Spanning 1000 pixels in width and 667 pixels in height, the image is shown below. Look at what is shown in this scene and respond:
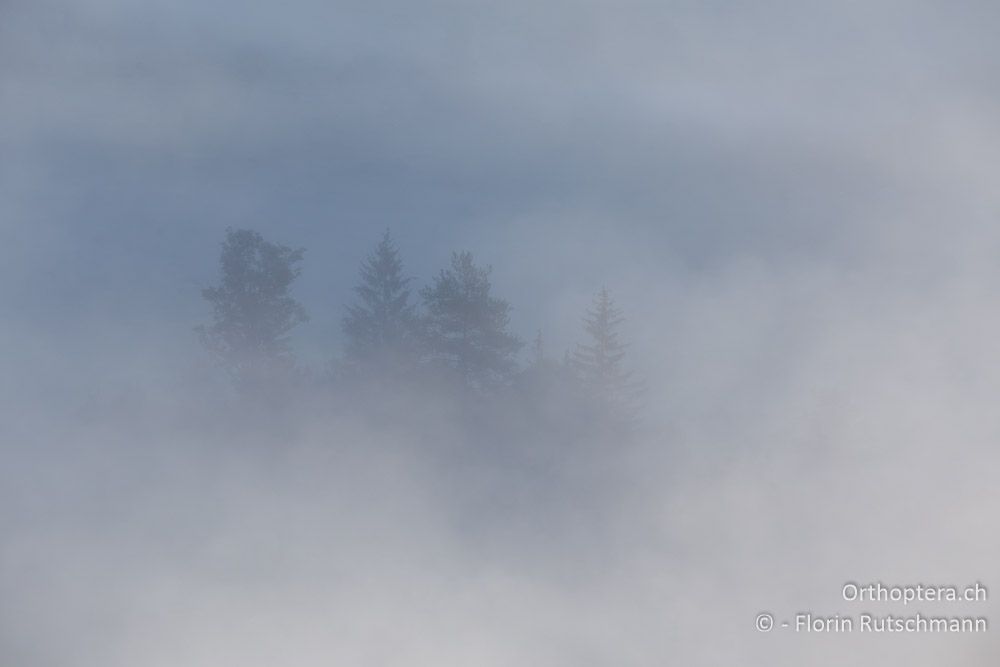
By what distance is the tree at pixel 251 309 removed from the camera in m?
16.6

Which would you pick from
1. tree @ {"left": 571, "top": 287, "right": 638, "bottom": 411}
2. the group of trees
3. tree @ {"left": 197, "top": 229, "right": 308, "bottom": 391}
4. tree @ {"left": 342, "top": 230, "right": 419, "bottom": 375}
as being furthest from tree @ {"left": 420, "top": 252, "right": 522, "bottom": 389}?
tree @ {"left": 197, "top": 229, "right": 308, "bottom": 391}

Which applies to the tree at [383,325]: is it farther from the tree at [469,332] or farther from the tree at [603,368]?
the tree at [603,368]

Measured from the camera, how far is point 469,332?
15.9 metres

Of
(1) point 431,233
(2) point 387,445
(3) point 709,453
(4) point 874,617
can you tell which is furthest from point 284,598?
(1) point 431,233

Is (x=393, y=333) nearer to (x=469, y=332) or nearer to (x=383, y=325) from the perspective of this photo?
(x=383, y=325)

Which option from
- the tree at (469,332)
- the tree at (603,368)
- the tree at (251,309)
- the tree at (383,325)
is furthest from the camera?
the tree at (603,368)

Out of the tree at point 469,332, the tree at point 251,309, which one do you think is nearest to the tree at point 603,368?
the tree at point 469,332

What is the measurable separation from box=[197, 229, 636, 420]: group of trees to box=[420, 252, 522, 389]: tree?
0.05 feet

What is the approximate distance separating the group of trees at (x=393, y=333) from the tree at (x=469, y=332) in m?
0.01

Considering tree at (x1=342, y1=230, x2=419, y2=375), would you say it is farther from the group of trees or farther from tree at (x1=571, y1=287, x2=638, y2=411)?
tree at (x1=571, y1=287, x2=638, y2=411)

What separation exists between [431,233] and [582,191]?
47.1m

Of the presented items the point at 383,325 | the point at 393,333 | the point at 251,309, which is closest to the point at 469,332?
the point at 393,333

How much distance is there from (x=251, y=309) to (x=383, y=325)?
2.28 metres

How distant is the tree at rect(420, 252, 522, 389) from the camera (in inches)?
618
